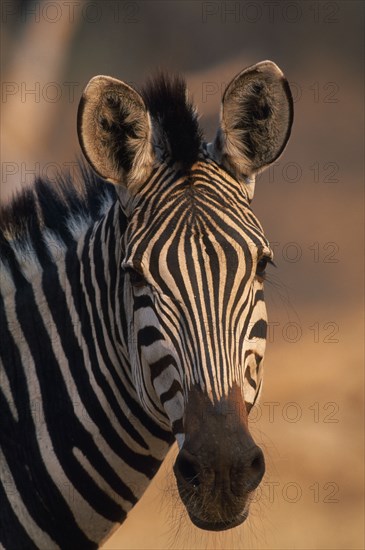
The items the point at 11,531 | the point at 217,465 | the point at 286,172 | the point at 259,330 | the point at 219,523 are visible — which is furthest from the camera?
the point at 286,172

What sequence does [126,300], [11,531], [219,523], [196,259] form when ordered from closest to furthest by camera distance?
[219,523] < [196,259] < [126,300] < [11,531]

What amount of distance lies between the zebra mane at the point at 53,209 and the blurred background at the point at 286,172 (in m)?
6.41

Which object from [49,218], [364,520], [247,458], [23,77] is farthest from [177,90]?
[23,77]

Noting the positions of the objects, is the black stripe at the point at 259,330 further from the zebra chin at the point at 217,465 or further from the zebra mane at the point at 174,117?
the zebra mane at the point at 174,117

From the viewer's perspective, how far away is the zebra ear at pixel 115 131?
13.9 ft

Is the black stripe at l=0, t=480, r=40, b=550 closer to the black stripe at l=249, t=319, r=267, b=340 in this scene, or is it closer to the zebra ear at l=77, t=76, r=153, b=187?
the black stripe at l=249, t=319, r=267, b=340

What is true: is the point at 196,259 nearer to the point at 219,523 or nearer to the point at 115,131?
the point at 115,131

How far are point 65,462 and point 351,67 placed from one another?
1275 cm

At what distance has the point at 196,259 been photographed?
396 centimetres

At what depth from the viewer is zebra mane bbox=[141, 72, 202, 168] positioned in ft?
14.2

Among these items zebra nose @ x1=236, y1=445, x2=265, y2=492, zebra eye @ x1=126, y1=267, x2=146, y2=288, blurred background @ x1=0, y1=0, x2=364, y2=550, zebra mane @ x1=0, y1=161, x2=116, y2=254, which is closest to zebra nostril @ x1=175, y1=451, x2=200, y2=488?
zebra nose @ x1=236, y1=445, x2=265, y2=492

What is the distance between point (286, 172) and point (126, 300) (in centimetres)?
1099

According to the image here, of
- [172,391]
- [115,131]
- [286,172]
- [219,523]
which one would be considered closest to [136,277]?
[172,391]

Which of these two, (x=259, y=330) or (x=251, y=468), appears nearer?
(x=251, y=468)
